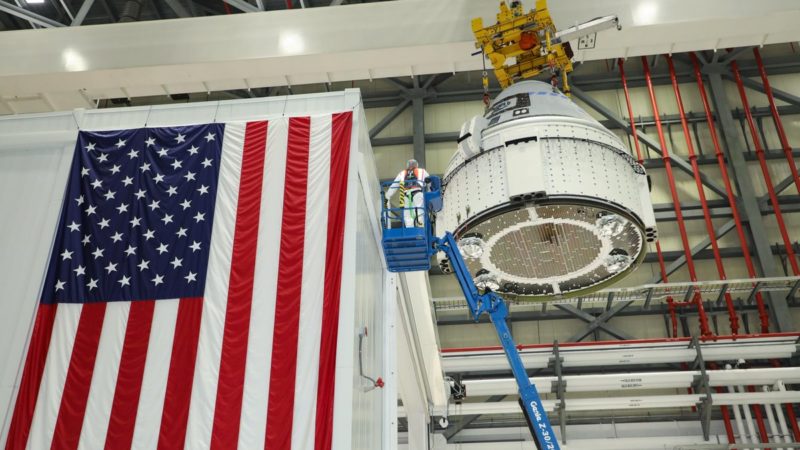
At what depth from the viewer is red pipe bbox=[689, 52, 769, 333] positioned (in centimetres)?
1880

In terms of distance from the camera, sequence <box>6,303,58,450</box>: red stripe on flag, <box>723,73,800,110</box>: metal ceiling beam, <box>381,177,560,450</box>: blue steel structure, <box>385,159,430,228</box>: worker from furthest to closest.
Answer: <box>723,73,800,110</box>: metal ceiling beam < <box>385,159,430,228</box>: worker < <box>381,177,560,450</box>: blue steel structure < <box>6,303,58,450</box>: red stripe on flag

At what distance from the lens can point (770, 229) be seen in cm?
2078

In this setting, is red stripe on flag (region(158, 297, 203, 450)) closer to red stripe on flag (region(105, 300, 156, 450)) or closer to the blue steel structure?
red stripe on flag (region(105, 300, 156, 450))

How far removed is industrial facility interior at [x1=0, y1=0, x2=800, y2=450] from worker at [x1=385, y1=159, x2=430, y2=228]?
41 mm

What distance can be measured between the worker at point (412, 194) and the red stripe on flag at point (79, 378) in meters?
4.66

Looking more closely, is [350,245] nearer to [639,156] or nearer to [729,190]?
[639,156]

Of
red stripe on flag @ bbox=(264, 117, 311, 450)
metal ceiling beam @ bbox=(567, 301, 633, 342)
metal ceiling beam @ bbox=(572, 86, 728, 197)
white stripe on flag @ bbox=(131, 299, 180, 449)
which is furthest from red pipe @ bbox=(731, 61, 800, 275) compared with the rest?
white stripe on flag @ bbox=(131, 299, 180, 449)

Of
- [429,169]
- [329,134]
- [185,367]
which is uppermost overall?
[429,169]

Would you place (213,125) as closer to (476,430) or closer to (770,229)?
(476,430)

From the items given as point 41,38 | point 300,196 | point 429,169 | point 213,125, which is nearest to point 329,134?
point 300,196

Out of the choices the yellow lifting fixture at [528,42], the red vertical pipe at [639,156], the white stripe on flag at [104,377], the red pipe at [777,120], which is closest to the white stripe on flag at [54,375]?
the white stripe on flag at [104,377]

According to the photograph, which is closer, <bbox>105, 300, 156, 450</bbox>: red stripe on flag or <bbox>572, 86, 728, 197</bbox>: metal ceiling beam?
<bbox>105, 300, 156, 450</bbox>: red stripe on flag

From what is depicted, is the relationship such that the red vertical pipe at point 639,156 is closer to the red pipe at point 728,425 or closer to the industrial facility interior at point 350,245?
the industrial facility interior at point 350,245

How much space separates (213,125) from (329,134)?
1.83 meters
